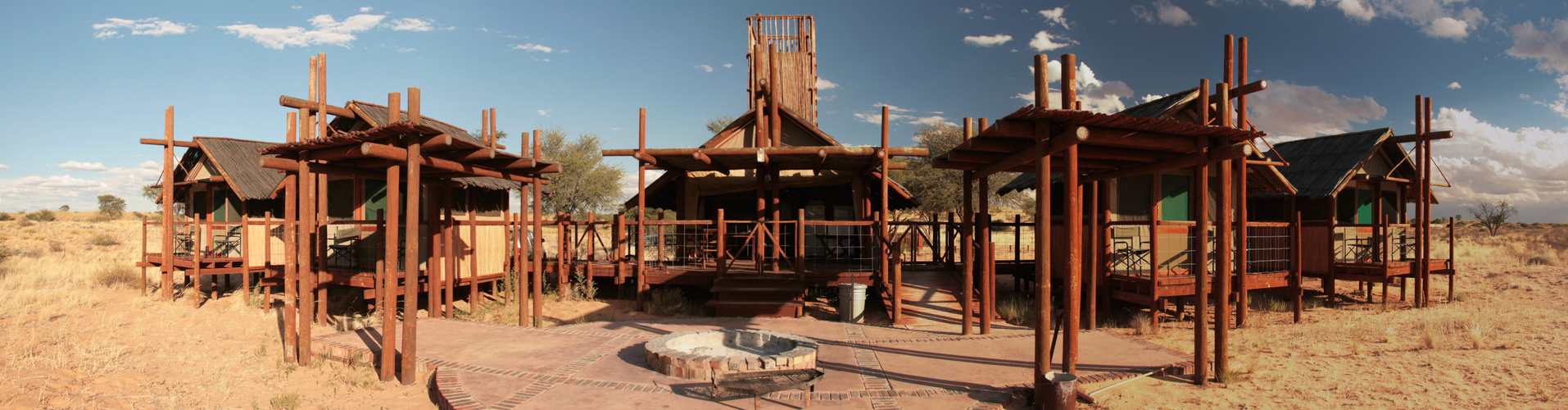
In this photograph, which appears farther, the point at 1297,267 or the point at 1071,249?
the point at 1297,267

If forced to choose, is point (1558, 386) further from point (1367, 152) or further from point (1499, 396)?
point (1367, 152)

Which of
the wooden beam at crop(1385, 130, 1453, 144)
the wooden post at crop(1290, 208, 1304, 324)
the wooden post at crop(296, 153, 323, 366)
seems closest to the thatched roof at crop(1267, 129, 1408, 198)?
the wooden beam at crop(1385, 130, 1453, 144)

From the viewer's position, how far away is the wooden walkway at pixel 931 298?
1064cm

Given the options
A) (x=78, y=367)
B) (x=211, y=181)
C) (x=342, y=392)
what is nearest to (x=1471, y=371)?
(x=342, y=392)

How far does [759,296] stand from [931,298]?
291cm

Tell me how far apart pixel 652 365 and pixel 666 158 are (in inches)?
216

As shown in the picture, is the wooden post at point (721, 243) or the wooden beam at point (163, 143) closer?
the wooden post at point (721, 243)

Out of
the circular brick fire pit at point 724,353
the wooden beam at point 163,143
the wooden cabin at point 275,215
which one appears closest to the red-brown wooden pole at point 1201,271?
the circular brick fire pit at point 724,353

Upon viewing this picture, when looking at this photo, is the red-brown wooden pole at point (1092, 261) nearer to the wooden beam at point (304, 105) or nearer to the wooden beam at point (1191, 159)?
the wooden beam at point (1191, 159)

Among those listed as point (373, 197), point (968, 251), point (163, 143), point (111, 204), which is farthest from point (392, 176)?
point (111, 204)

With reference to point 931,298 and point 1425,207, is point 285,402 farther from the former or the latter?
point 1425,207

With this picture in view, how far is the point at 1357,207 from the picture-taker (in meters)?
15.9

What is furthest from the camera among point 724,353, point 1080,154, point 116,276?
point 116,276

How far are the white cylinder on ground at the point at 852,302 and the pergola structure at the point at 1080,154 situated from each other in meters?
3.85
